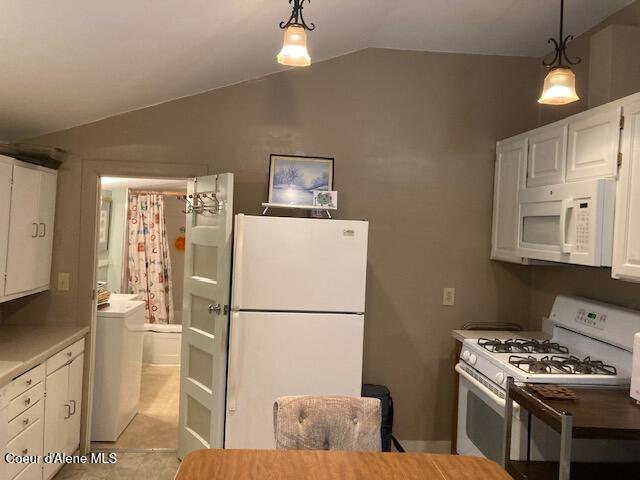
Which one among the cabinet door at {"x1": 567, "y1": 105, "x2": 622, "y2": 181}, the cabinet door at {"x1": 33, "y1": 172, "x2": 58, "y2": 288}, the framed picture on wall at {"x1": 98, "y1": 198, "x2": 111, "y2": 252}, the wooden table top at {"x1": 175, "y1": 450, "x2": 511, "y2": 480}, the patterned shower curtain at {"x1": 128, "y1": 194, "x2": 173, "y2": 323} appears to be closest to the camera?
the wooden table top at {"x1": 175, "y1": 450, "x2": 511, "y2": 480}

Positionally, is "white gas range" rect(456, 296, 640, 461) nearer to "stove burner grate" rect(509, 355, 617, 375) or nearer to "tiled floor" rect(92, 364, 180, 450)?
"stove burner grate" rect(509, 355, 617, 375)

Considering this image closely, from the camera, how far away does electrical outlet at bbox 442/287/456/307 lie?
3.54 metres

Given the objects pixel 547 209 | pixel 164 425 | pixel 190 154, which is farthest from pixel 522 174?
pixel 164 425

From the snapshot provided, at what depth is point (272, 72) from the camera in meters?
3.37

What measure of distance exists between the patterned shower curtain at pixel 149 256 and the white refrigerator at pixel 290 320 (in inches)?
128

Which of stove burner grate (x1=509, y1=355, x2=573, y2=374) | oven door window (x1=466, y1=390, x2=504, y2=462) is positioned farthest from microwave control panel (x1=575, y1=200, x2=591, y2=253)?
oven door window (x1=466, y1=390, x2=504, y2=462)

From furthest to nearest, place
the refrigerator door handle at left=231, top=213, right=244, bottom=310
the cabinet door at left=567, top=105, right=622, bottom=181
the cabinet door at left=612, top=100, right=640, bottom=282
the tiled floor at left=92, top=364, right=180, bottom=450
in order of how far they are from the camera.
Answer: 1. the tiled floor at left=92, top=364, right=180, bottom=450
2. the refrigerator door handle at left=231, top=213, right=244, bottom=310
3. the cabinet door at left=567, top=105, right=622, bottom=181
4. the cabinet door at left=612, top=100, right=640, bottom=282

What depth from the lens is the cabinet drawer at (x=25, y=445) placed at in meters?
2.31

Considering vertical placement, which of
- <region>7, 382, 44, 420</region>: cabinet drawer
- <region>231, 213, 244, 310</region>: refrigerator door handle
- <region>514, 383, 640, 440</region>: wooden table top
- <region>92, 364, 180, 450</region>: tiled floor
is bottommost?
<region>92, 364, 180, 450</region>: tiled floor

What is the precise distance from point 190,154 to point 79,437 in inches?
75.5

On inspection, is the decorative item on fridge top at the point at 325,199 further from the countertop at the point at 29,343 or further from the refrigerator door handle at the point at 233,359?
the countertop at the point at 29,343

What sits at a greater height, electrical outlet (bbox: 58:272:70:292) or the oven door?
electrical outlet (bbox: 58:272:70:292)

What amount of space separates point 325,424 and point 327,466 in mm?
279

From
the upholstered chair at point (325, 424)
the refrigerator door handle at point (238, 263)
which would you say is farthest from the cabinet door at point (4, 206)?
the upholstered chair at point (325, 424)
